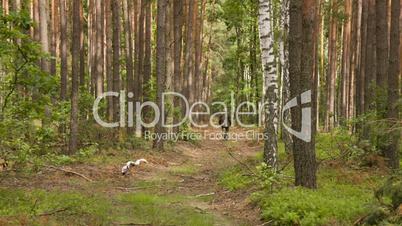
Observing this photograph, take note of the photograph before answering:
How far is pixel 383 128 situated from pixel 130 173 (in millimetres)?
9237

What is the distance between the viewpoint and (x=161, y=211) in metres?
10.4

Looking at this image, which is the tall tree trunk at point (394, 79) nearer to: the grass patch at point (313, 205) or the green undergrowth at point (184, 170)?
the grass patch at point (313, 205)

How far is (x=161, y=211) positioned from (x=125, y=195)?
6.80ft

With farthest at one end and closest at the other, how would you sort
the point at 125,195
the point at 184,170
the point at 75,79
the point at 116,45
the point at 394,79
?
the point at 116,45 → the point at 184,170 → the point at 75,79 → the point at 394,79 → the point at 125,195

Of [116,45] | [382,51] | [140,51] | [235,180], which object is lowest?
[235,180]

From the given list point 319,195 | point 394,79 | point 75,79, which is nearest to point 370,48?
point 394,79

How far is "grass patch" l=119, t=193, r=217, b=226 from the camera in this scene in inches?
374

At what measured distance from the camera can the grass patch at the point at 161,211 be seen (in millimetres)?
9492

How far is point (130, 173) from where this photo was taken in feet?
51.2

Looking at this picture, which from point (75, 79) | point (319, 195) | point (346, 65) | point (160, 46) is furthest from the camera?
point (346, 65)

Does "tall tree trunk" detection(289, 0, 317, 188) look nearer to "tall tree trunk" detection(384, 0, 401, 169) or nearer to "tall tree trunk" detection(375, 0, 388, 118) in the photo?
"tall tree trunk" detection(384, 0, 401, 169)

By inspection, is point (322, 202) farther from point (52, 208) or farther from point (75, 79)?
point (75, 79)

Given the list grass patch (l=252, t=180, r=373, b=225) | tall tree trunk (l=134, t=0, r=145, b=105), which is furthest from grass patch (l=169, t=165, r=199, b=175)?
tall tree trunk (l=134, t=0, r=145, b=105)

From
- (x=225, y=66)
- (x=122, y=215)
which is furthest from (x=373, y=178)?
(x=225, y=66)
